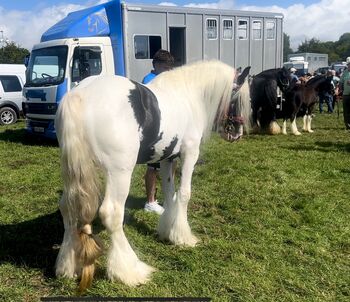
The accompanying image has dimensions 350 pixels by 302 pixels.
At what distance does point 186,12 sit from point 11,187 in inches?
318

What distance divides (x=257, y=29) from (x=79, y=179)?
12.3 meters

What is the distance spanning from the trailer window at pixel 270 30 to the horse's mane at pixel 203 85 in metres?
11.1

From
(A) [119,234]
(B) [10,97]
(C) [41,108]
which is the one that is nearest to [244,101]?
(A) [119,234]

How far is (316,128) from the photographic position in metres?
12.4

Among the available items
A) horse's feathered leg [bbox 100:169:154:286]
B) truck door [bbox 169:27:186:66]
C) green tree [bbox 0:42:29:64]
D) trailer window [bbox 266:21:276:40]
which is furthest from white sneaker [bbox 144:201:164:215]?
green tree [bbox 0:42:29:64]

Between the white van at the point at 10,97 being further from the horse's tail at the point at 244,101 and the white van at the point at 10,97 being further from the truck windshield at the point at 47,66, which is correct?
the horse's tail at the point at 244,101

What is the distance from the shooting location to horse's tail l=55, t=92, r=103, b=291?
2.86 meters

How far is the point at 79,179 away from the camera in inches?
115

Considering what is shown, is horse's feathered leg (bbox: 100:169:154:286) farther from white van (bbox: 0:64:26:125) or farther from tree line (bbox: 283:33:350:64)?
tree line (bbox: 283:33:350:64)

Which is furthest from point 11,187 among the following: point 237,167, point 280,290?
point 280,290

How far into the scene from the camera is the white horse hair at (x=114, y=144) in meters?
2.90

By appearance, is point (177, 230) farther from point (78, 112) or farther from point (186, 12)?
point (186, 12)

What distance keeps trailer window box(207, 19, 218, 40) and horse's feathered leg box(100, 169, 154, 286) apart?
10318 millimetres

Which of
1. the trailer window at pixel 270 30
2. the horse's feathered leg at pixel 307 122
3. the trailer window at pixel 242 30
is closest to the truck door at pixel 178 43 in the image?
the trailer window at pixel 242 30
